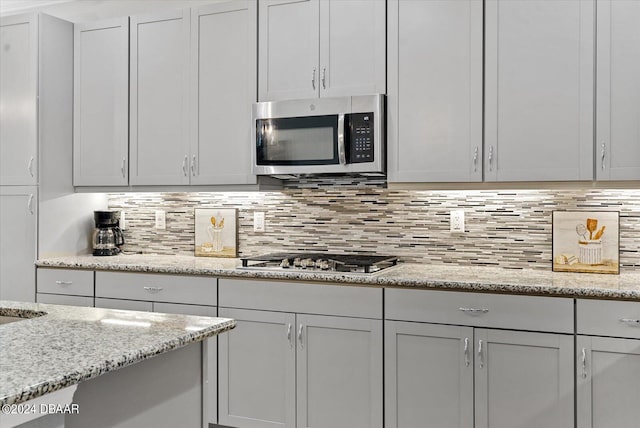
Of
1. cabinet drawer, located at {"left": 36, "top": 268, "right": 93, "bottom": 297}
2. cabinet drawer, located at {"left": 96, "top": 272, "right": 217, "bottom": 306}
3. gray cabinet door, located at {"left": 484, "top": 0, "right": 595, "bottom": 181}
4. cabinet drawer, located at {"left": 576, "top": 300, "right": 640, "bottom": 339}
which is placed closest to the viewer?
cabinet drawer, located at {"left": 576, "top": 300, "right": 640, "bottom": 339}

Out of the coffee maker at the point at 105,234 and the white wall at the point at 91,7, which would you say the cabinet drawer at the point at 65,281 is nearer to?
the coffee maker at the point at 105,234

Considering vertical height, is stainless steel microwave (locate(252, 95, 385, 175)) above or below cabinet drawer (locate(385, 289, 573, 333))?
above

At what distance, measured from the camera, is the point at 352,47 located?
10.2 feet

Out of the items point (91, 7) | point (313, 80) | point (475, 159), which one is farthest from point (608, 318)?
point (91, 7)

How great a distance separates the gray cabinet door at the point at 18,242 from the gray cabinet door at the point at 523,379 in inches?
106

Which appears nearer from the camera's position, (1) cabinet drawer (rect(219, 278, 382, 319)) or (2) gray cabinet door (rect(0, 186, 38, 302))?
(1) cabinet drawer (rect(219, 278, 382, 319))

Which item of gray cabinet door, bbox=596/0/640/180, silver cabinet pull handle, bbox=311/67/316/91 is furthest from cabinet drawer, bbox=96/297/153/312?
gray cabinet door, bbox=596/0/640/180

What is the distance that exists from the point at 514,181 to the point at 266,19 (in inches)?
64.8

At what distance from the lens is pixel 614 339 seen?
240 centimetres

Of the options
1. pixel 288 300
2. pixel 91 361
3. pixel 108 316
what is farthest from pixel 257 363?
pixel 91 361

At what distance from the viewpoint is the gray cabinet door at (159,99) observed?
3.54 m

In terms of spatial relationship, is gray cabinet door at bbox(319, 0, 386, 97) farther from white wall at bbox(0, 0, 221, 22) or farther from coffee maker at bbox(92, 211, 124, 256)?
coffee maker at bbox(92, 211, 124, 256)

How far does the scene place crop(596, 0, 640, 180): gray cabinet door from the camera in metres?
2.64

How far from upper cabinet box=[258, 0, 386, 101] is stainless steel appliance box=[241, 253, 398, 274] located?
90 cm
